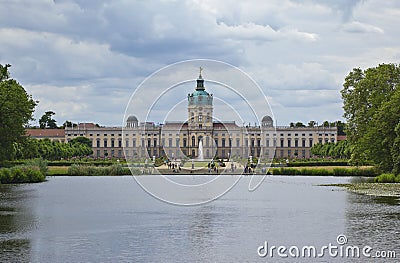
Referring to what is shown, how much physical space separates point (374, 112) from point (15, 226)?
37440mm

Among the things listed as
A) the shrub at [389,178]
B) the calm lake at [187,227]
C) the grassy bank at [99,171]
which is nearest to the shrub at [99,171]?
the grassy bank at [99,171]

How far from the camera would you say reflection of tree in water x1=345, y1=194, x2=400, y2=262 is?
902 inches

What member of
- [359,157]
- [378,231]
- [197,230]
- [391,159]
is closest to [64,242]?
[197,230]

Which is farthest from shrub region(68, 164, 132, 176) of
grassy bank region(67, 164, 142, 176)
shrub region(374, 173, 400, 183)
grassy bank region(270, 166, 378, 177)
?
shrub region(374, 173, 400, 183)

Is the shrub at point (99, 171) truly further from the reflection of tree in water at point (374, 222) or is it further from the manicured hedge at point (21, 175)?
the reflection of tree in water at point (374, 222)

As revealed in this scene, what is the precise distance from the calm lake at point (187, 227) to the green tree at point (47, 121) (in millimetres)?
148073

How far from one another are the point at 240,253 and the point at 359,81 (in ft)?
144

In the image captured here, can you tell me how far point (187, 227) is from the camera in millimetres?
27016

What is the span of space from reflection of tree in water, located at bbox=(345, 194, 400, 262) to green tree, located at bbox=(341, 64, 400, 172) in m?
15.6

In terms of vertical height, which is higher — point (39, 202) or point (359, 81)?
point (359, 81)

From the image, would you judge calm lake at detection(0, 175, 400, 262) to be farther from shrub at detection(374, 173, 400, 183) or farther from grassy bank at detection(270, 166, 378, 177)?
grassy bank at detection(270, 166, 378, 177)

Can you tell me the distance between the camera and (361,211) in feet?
103

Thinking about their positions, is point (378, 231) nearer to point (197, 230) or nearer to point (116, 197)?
point (197, 230)

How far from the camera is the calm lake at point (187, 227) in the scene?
70.0 ft
